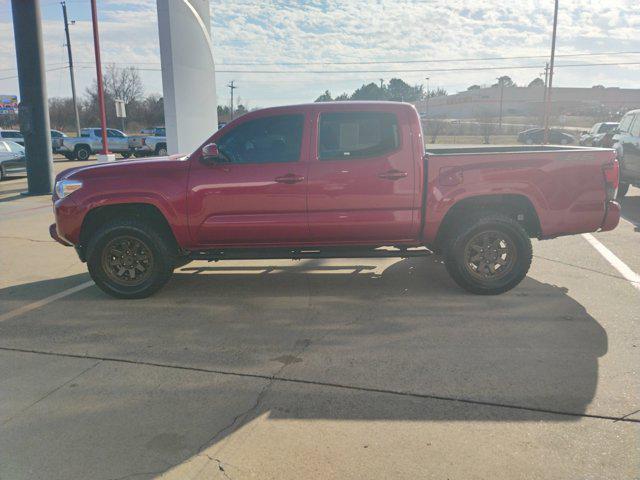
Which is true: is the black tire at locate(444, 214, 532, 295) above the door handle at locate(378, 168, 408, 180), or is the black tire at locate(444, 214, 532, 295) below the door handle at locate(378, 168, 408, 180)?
below

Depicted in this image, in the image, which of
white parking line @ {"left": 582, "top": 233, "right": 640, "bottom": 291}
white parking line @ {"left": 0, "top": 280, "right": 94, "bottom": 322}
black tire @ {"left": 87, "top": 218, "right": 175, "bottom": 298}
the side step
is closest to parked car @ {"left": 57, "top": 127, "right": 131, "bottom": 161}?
white parking line @ {"left": 0, "top": 280, "right": 94, "bottom": 322}

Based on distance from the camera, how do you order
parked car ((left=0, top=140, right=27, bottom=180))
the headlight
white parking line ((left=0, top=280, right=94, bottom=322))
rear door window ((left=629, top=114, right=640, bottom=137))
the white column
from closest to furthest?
1. white parking line ((left=0, top=280, right=94, bottom=322))
2. the headlight
3. rear door window ((left=629, top=114, right=640, bottom=137))
4. the white column
5. parked car ((left=0, top=140, right=27, bottom=180))

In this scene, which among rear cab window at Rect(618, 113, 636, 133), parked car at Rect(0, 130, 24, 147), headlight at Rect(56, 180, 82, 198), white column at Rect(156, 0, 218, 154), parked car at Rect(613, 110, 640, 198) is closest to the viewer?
headlight at Rect(56, 180, 82, 198)

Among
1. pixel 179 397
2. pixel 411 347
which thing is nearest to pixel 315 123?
pixel 411 347

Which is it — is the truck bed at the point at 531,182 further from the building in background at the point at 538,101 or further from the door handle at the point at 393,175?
the building in background at the point at 538,101

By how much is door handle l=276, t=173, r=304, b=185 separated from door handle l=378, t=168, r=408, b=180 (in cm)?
81

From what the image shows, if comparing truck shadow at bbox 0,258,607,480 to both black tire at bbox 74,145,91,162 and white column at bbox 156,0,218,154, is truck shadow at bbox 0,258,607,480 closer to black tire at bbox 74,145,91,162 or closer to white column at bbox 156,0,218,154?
white column at bbox 156,0,218,154

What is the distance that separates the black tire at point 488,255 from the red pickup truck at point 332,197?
0.04 ft

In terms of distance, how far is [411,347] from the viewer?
168 inches

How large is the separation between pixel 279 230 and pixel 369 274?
1.54 metres

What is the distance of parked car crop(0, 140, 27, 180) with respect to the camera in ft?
60.3

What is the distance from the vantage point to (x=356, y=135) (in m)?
5.50

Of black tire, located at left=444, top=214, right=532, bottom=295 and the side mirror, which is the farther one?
black tire, located at left=444, top=214, right=532, bottom=295

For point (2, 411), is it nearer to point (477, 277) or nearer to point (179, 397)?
point (179, 397)
